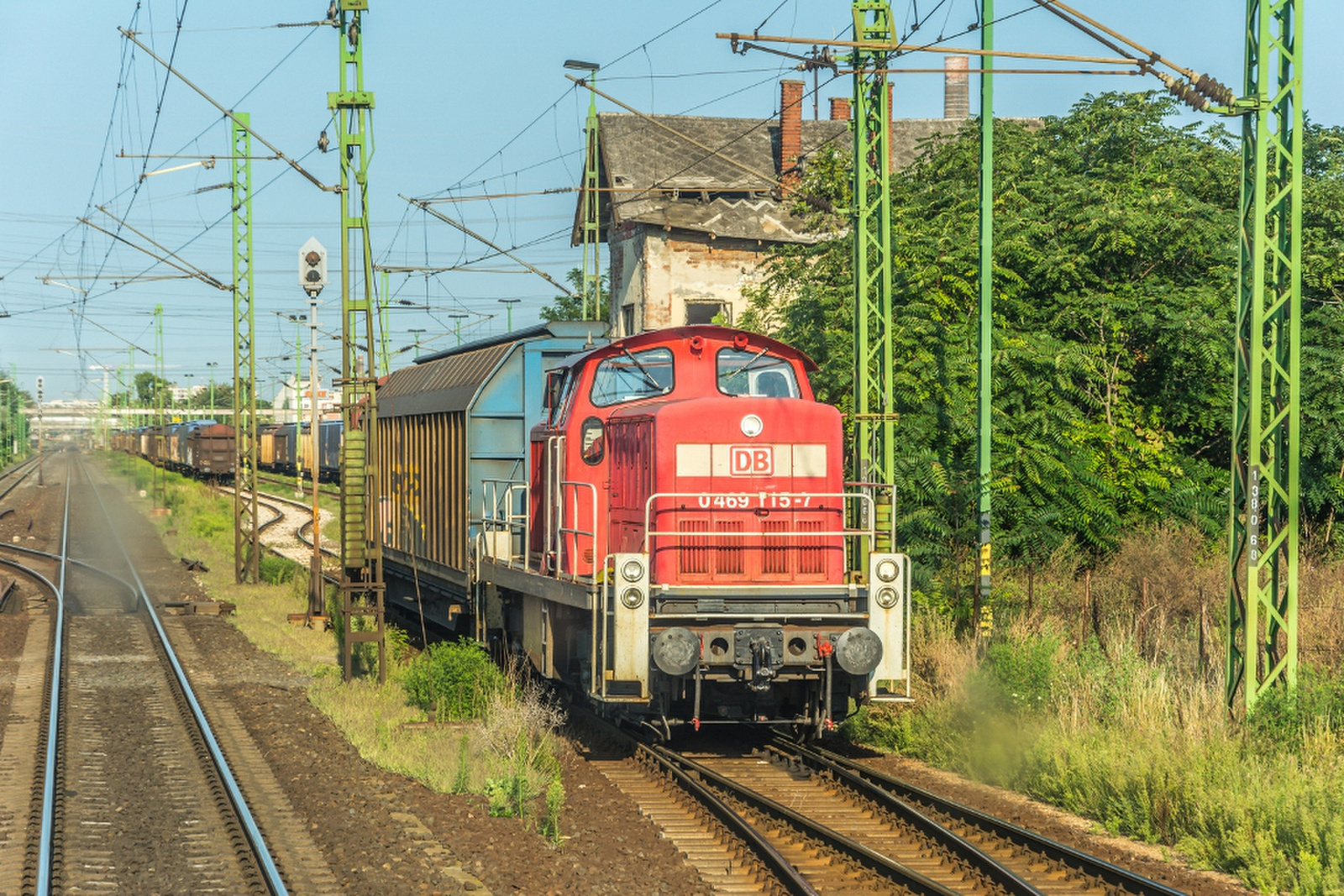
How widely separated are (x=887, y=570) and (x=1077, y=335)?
35.8ft

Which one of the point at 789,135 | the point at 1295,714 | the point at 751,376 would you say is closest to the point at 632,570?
the point at 751,376

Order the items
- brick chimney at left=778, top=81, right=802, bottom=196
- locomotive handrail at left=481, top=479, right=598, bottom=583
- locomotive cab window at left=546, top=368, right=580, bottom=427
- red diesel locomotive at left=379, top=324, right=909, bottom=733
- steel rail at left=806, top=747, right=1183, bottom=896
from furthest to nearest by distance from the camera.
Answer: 1. brick chimney at left=778, top=81, right=802, bottom=196
2. locomotive cab window at left=546, top=368, right=580, bottom=427
3. locomotive handrail at left=481, top=479, right=598, bottom=583
4. red diesel locomotive at left=379, top=324, right=909, bottom=733
5. steel rail at left=806, top=747, right=1183, bottom=896

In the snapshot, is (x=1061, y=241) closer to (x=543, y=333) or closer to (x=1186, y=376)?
(x=1186, y=376)

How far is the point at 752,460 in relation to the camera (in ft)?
35.5

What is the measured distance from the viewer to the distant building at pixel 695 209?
115 ft

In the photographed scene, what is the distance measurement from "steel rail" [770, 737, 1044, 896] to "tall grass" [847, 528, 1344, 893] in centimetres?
128

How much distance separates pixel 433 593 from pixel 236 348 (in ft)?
35.9

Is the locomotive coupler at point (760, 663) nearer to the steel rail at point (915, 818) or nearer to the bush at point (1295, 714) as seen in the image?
the steel rail at point (915, 818)

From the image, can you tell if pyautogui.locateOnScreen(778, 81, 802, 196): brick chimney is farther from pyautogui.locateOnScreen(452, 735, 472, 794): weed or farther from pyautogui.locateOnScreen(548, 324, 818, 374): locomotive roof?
pyautogui.locateOnScreen(452, 735, 472, 794): weed

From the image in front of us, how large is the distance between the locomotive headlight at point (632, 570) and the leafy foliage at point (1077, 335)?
606 cm

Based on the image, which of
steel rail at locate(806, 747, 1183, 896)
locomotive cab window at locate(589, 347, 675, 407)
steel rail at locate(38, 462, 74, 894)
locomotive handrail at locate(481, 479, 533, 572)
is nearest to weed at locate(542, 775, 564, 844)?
steel rail at locate(806, 747, 1183, 896)

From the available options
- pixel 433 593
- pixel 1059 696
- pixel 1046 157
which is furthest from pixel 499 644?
pixel 1046 157

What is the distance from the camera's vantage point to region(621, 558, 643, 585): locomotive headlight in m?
10.0

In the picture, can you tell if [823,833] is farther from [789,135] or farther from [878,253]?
[789,135]
